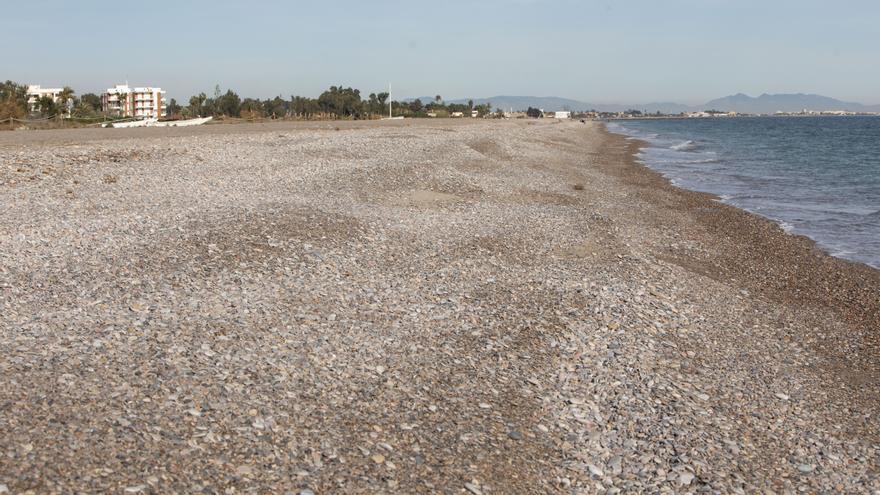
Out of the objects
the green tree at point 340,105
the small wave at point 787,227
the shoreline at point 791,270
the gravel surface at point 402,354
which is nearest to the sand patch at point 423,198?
the gravel surface at point 402,354

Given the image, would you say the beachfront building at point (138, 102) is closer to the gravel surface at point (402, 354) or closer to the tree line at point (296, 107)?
the tree line at point (296, 107)

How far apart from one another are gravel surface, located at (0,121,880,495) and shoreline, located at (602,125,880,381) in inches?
3.9

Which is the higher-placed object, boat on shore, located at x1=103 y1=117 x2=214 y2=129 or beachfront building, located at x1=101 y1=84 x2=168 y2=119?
beachfront building, located at x1=101 y1=84 x2=168 y2=119

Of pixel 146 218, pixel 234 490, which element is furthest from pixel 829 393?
pixel 146 218

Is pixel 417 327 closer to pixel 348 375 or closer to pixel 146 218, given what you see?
pixel 348 375

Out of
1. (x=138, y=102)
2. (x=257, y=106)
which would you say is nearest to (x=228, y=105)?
(x=257, y=106)

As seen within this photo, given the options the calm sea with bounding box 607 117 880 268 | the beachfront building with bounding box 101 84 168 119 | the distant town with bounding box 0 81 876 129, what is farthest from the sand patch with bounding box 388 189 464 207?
the beachfront building with bounding box 101 84 168 119

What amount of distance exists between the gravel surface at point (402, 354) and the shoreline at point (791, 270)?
3.9 inches

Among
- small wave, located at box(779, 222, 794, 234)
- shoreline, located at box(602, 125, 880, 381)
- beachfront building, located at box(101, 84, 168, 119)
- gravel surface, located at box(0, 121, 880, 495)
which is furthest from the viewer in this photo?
beachfront building, located at box(101, 84, 168, 119)

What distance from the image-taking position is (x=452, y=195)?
78.8ft

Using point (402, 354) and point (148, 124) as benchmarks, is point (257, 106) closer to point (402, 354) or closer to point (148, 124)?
point (148, 124)

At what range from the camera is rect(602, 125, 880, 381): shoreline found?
14125 mm

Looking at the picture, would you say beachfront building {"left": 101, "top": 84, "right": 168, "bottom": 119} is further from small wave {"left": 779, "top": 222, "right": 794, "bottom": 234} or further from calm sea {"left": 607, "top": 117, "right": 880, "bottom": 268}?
small wave {"left": 779, "top": 222, "right": 794, "bottom": 234}

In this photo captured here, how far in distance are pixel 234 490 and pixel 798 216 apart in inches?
1038
